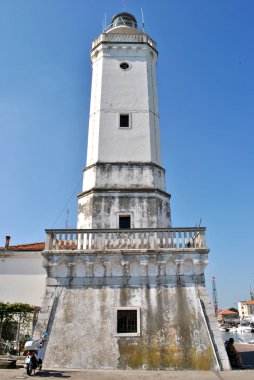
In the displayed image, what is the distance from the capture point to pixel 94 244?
1445 centimetres

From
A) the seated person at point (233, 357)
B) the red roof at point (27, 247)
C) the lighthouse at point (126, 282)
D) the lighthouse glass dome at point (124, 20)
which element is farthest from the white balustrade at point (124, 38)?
the seated person at point (233, 357)

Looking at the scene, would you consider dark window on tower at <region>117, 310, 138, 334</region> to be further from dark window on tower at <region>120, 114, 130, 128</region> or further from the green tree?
dark window on tower at <region>120, 114, 130, 128</region>

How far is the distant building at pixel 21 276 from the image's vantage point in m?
22.7

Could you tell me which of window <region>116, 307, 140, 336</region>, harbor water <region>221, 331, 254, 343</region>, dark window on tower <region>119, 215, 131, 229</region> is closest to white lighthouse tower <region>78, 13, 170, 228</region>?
dark window on tower <region>119, 215, 131, 229</region>

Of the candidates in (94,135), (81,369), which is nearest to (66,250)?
(81,369)

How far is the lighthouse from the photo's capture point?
12375 millimetres

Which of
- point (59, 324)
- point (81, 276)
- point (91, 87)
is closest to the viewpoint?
point (59, 324)

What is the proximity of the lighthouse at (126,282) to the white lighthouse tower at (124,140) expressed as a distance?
0.20 ft

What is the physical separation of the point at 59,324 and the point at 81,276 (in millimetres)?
2030

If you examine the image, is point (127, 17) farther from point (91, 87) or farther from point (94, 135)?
point (94, 135)

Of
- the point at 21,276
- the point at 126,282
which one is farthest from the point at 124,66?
the point at 21,276

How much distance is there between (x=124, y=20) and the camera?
26297mm

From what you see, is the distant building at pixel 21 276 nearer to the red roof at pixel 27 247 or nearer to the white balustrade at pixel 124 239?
the red roof at pixel 27 247

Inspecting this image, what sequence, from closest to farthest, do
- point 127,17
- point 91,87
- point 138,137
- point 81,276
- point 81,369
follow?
point 81,369, point 81,276, point 138,137, point 91,87, point 127,17
